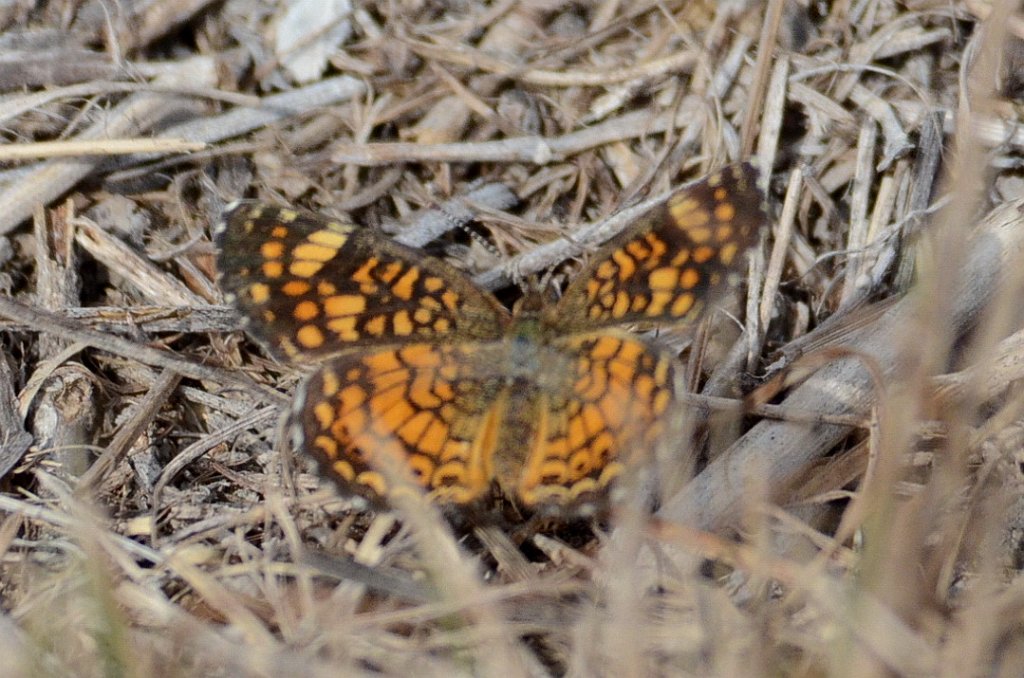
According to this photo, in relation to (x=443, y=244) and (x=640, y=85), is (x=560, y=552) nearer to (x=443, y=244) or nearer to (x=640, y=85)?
(x=443, y=244)

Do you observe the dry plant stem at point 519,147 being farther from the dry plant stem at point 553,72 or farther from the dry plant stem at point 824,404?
the dry plant stem at point 824,404

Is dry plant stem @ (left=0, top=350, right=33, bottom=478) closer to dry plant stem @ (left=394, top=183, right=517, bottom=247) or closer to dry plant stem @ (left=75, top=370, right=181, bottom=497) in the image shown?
dry plant stem @ (left=75, top=370, right=181, bottom=497)

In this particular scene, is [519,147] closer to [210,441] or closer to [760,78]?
[760,78]

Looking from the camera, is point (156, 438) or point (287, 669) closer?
point (287, 669)

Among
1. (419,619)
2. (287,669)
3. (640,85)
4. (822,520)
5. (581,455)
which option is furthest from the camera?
(640,85)

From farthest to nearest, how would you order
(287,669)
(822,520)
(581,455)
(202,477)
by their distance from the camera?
(202,477), (822,520), (581,455), (287,669)

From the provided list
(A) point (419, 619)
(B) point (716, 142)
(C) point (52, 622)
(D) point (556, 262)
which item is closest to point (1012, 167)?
(B) point (716, 142)

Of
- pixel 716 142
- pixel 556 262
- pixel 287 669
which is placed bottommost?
pixel 287 669

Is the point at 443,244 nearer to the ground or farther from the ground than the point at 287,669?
farther from the ground

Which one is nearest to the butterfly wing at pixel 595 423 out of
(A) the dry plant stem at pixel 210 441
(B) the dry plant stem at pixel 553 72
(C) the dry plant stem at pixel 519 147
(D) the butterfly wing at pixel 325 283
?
(D) the butterfly wing at pixel 325 283
